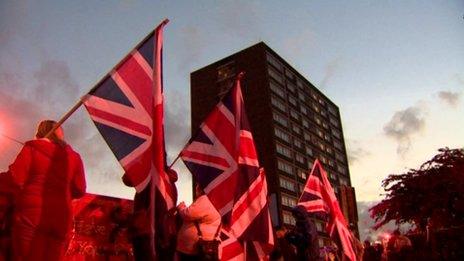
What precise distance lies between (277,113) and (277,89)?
683 cm

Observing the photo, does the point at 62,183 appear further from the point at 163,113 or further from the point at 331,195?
the point at 331,195

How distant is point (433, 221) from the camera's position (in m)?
15.0

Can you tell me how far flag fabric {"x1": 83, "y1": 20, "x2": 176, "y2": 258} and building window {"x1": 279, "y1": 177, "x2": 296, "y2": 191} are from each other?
9167 cm

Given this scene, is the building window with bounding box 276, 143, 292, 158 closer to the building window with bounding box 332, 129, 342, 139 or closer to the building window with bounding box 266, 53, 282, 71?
the building window with bounding box 266, 53, 282, 71

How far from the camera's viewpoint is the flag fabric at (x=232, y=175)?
7.27 m

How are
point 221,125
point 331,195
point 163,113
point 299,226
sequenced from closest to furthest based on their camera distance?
point 163,113
point 221,125
point 299,226
point 331,195

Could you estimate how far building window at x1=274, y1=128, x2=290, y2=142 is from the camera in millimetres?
101938

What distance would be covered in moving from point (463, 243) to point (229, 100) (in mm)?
10257

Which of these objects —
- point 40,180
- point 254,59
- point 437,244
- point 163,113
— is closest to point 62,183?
point 40,180

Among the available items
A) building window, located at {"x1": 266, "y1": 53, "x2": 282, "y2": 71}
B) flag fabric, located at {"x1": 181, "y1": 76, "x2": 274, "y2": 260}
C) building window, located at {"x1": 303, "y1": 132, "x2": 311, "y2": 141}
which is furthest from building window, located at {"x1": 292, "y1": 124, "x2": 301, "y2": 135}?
flag fabric, located at {"x1": 181, "y1": 76, "x2": 274, "y2": 260}

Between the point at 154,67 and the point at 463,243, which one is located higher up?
the point at 154,67

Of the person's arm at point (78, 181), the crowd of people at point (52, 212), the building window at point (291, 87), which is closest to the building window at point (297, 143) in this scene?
the building window at point (291, 87)

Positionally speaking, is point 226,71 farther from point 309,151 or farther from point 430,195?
point 430,195

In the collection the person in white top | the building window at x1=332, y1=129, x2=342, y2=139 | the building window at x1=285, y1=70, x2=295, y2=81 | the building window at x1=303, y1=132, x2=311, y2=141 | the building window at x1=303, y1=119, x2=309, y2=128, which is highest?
the building window at x1=285, y1=70, x2=295, y2=81
